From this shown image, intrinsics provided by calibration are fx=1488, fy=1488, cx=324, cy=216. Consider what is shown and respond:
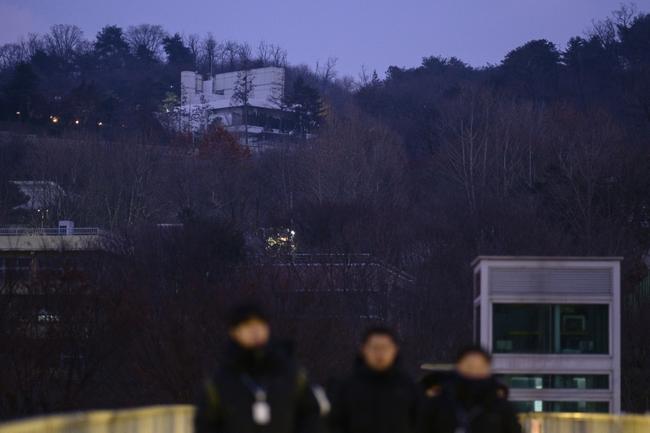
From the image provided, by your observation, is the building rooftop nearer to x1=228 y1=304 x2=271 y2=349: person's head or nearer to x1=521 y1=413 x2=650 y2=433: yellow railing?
x1=521 y1=413 x2=650 y2=433: yellow railing

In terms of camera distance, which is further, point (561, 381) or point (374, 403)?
point (561, 381)

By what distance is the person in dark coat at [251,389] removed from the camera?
953 cm

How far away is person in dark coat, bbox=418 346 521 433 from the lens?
35.7 feet

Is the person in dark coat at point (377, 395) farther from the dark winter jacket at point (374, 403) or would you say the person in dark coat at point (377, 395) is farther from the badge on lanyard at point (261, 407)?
the badge on lanyard at point (261, 407)

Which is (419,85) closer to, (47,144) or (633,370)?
(47,144)

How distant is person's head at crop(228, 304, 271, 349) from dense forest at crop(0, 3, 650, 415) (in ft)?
153

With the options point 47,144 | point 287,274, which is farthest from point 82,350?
point 47,144

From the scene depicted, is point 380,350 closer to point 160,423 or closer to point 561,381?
point 160,423

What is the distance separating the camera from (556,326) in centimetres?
3250

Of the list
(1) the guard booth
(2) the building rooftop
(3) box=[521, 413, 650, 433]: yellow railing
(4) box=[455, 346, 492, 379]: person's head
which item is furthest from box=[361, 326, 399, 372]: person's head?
(2) the building rooftop

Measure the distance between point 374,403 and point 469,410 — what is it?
44.2 inches

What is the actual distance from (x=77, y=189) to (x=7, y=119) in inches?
1775

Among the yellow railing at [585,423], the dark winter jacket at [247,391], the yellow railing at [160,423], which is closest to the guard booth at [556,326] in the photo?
the yellow railing at [585,423]

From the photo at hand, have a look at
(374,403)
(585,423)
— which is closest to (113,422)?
(374,403)
